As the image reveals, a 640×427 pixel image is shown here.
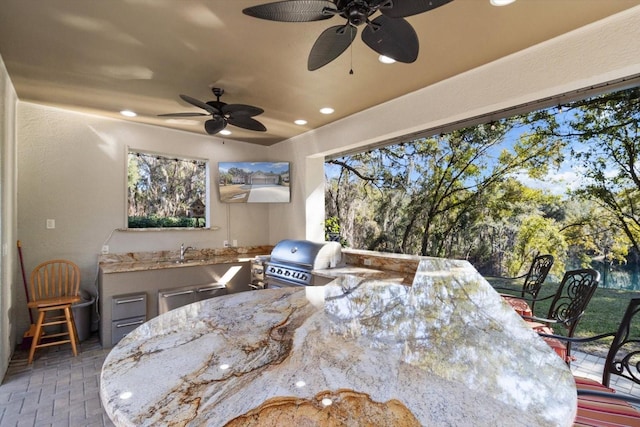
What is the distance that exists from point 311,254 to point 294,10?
2.22 meters

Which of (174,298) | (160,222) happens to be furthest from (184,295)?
(160,222)

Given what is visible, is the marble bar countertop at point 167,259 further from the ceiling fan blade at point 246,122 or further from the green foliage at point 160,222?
the ceiling fan blade at point 246,122

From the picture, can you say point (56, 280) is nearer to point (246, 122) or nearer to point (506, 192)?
point (246, 122)

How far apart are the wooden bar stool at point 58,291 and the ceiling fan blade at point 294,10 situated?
127 inches

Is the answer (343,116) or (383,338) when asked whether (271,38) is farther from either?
(383,338)

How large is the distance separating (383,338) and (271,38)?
6.20 ft

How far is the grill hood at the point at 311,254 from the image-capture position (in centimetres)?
312

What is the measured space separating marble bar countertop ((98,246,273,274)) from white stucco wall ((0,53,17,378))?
72 cm

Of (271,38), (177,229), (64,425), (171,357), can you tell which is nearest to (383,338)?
(171,357)

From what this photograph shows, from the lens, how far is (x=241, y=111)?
2.76 meters

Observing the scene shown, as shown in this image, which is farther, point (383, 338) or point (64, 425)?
point (64, 425)

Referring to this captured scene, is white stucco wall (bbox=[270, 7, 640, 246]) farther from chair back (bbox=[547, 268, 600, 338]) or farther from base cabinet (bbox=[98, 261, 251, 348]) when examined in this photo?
base cabinet (bbox=[98, 261, 251, 348])

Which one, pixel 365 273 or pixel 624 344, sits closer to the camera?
pixel 624 344

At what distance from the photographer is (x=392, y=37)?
4.87 feet
